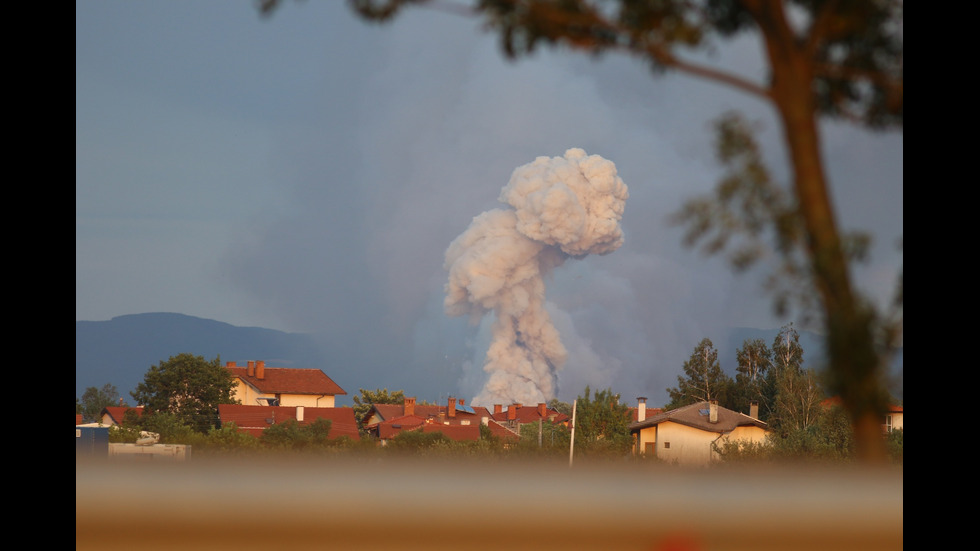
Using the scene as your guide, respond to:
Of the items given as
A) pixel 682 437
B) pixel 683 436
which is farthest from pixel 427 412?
pixel 682 437

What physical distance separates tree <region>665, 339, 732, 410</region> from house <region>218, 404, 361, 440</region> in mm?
18656

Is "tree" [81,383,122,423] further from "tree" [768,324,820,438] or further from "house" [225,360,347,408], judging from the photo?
"tree" [768,324,820,438]

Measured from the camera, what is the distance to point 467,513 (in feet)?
16.6

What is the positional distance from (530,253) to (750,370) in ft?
57.8

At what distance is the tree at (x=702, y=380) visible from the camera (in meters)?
38.6

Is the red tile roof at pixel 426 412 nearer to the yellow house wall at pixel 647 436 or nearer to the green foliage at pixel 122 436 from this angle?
the yellow house wall at pixel 647 436

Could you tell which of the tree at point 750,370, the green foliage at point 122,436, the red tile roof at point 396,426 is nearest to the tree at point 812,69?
the green foliage at point 122,436

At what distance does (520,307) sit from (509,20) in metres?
55.9

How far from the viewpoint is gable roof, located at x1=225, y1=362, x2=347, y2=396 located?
34.2 metres

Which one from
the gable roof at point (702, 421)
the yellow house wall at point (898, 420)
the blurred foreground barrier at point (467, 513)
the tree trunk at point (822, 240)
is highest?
the tree trunk at point (822, 240)

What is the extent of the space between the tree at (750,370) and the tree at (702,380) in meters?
0.62

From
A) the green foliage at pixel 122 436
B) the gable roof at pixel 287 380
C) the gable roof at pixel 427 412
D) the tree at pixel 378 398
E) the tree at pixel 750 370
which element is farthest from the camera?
the tree at pixel 378 398

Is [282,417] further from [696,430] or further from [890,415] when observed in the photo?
[890,415]
